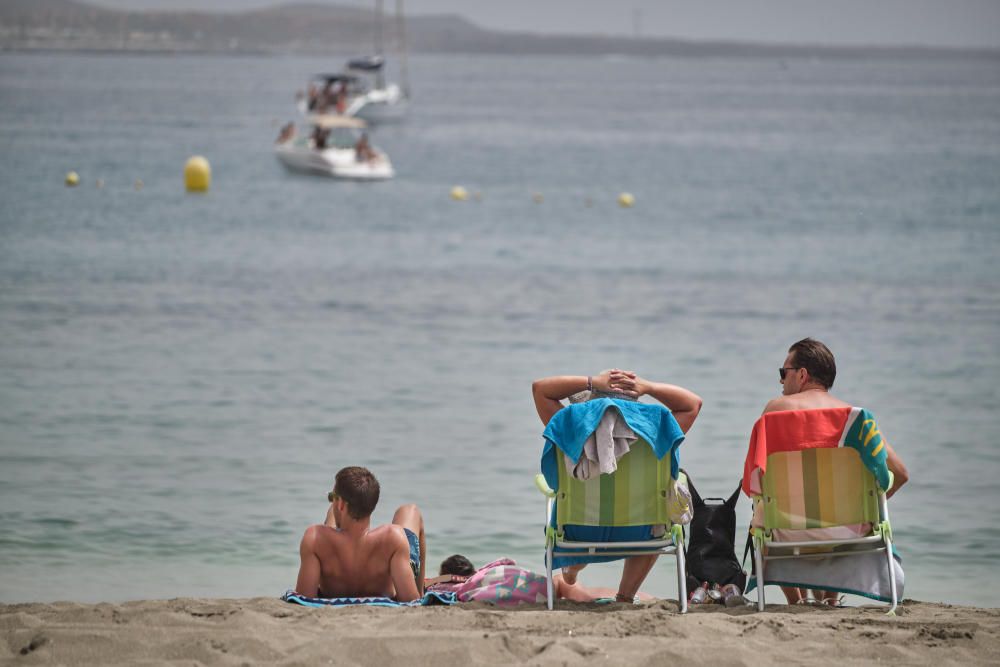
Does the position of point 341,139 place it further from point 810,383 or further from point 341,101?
point 810,383

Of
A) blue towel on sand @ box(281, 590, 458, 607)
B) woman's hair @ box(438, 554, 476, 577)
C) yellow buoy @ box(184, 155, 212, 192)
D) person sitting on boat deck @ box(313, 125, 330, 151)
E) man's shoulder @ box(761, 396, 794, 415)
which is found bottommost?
woman's hair @ box(438, 554, 476, 577)

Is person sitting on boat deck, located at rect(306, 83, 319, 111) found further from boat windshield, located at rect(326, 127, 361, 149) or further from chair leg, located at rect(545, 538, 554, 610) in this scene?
chair leg, located at rect(545, 538, 554, 610)

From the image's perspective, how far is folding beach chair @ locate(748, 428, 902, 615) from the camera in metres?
4.77

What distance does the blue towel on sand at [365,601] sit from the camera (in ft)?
16.0

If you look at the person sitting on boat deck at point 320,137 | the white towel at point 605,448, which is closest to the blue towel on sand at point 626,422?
the white towel at point 605,448

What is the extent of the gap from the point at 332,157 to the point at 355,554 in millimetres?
32855

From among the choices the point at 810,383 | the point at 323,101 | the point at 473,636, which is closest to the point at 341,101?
the point at 323,101

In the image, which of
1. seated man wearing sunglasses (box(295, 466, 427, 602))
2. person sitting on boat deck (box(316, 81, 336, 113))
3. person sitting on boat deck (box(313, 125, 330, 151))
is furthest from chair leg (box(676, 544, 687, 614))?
person sitting on boat deck (box(316, 81, 336, 113))

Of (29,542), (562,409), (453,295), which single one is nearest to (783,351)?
(453,295)

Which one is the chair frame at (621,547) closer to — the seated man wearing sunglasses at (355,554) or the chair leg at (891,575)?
the seated man wearing sunglasses at (355,554)

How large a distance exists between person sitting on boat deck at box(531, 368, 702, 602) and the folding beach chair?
39cm

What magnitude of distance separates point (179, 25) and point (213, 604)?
203 m

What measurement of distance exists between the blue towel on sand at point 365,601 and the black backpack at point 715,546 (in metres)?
0.93

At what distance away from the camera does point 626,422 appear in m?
4.73
